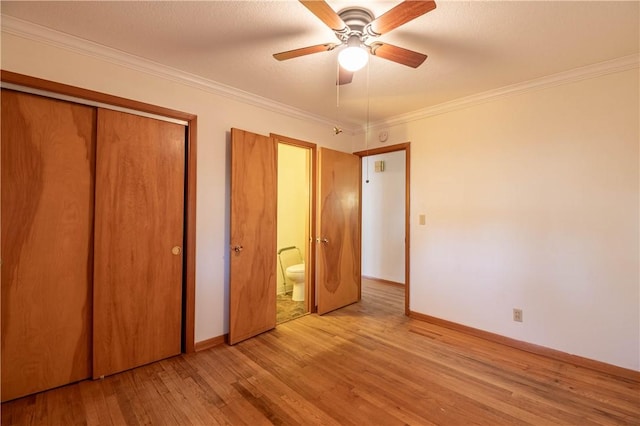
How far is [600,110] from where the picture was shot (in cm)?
225

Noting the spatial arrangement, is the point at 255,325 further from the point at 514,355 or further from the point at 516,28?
the point at 516,28

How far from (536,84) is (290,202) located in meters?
3.24

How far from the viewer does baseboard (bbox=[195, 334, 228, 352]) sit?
8.30 ft

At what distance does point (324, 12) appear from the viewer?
1.36 metres

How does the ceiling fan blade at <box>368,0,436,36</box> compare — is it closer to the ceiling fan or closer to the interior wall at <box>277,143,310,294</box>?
the ceiling fan

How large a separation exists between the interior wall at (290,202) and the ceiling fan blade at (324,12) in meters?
2.82

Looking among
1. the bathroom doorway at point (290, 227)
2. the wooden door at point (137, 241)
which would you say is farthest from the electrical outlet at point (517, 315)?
the wooden door at point (137, 241)

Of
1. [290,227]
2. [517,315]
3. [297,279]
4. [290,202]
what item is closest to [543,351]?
[517,315]

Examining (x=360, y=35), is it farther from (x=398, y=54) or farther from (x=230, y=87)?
(x=230, y=87)

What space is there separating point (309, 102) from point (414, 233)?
6.41 ft

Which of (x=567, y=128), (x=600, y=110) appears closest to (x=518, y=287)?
(x=567, y=128)

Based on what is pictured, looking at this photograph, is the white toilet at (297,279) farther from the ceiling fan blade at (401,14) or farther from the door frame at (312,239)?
the ceiling fan blade at (401,14)

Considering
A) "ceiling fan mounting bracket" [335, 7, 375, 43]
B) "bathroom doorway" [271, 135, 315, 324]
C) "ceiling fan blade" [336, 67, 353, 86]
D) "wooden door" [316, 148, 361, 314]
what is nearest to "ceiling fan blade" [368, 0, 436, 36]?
"ceiling fan mounting bracket" [335, 7, 375, 43]

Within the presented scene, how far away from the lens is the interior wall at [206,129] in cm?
206
